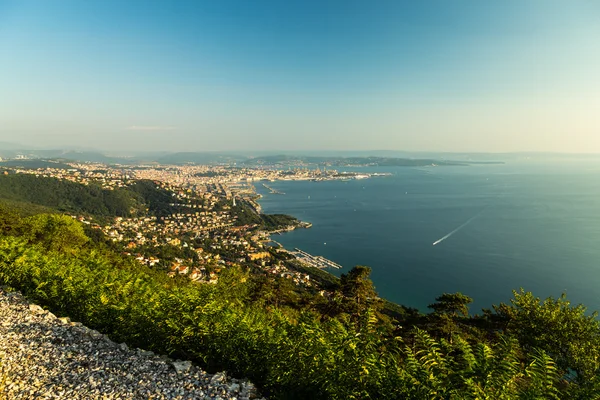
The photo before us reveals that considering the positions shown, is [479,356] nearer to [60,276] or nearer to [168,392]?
[168,392]

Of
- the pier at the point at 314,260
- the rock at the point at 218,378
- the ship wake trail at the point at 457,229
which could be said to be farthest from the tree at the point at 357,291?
the ship wake trail at the point at 457,229

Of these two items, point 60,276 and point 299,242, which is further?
point 299,242

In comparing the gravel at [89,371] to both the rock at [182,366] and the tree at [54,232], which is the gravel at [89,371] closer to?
the rock at [182,366]

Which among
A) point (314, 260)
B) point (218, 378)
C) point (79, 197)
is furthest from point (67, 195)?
point (218, 378)

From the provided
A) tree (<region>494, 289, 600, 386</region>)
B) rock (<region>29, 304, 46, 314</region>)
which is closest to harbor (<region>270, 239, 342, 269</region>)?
tree (<region>494, 289, 600, 386</region>)

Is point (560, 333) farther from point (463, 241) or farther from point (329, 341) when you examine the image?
point (463, 241)

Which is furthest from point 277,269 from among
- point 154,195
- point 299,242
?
point 154,195
